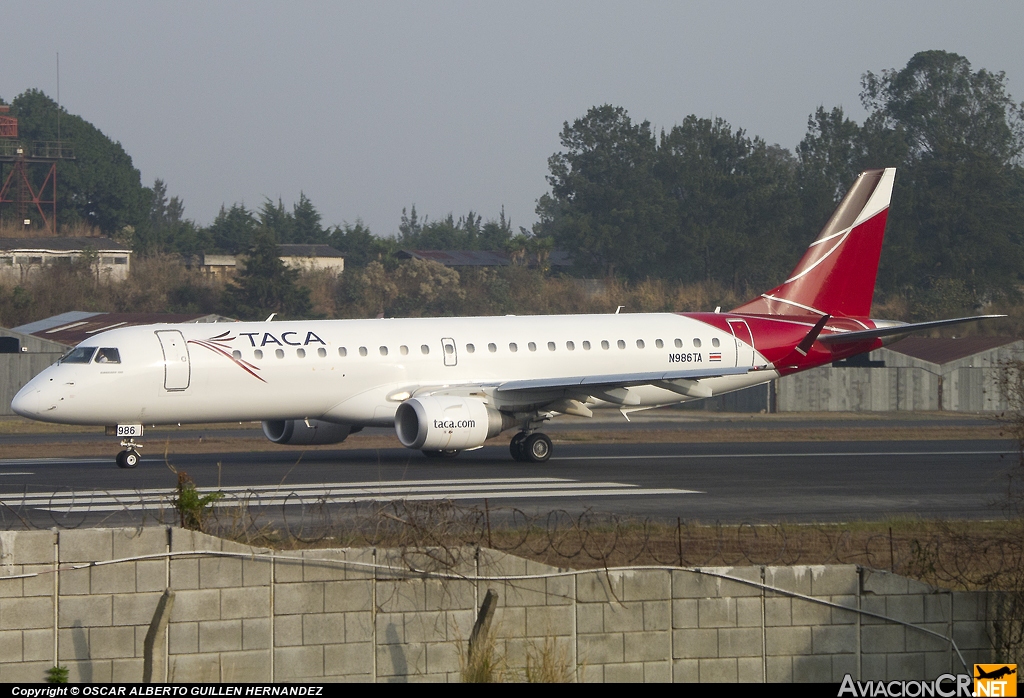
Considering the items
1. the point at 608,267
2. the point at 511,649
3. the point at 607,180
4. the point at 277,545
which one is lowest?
the point at 511,649

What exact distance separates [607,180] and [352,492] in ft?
242

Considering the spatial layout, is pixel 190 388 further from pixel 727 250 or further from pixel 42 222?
pixel 42 222

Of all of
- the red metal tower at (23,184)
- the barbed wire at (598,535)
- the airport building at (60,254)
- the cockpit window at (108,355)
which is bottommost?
the barbed wire at (598,535)

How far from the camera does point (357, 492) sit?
66.9 feet

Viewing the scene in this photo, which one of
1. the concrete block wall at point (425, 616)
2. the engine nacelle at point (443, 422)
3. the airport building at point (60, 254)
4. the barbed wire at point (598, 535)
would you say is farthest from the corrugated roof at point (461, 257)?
the concrete block wall at point (425, 616)

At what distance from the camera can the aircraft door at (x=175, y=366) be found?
2434 centimetres

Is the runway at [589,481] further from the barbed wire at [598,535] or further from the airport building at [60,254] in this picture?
the airport building at [60,254]

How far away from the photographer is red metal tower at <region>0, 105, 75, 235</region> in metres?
93.5

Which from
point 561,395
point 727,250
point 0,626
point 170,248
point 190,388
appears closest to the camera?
point 0,626

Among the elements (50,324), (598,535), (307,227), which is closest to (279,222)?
(307,227)

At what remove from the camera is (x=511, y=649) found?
1024cm

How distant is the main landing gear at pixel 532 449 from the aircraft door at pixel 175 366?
24.3ft

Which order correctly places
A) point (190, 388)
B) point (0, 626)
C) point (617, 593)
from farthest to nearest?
point (190, 388) → point (617, 593) → point (0, 626)

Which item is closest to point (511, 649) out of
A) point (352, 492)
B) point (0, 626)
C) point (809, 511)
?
point (0, 626)
